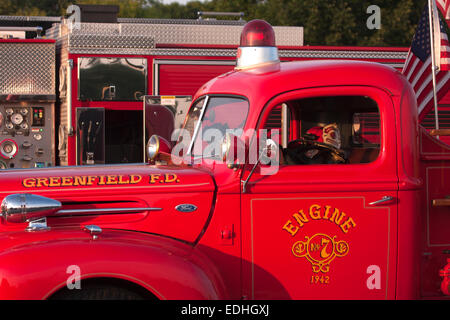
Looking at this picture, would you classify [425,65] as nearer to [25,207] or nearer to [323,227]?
[323,227]

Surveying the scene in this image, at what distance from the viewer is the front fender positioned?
3166 millimetres

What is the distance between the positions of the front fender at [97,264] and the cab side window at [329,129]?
35.1 inches

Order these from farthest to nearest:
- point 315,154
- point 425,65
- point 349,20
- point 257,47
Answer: point 349,20
point 425,65
point 257,47
point 315,154

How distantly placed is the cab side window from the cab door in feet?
0.55

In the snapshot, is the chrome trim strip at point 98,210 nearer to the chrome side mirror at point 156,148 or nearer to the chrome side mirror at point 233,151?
the chrome side mirror at point 233,151

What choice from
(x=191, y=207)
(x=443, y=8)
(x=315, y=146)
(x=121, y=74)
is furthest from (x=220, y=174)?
(x=121, y=74)

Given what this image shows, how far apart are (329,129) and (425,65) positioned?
1.22 meters

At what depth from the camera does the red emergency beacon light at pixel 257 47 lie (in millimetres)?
4066

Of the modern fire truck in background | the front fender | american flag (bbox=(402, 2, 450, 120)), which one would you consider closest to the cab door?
the front fender

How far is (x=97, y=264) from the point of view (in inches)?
126

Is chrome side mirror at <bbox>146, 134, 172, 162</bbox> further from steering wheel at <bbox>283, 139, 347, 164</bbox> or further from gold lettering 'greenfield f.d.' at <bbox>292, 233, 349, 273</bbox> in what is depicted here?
gold lettering 'greenfield f.d.' at <bbox>292, 233, 349, 273</bbox>

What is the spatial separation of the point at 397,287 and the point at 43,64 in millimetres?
7850

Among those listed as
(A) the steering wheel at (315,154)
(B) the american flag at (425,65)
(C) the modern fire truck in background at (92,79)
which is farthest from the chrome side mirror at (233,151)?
(C) the modern fire truck in background at (92,79)

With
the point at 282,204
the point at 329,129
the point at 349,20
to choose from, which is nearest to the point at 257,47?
the point at 329,129
